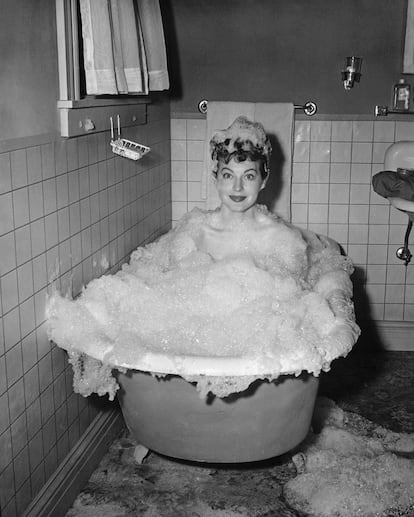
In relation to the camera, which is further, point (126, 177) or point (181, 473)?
point (126, 177)

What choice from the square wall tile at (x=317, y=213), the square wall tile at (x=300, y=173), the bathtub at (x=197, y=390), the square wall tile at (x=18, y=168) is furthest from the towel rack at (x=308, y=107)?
the square wall tile at (x=18, y=168)

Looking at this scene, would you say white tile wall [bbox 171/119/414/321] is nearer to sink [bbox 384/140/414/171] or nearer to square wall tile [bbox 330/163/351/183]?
square wall tile [bbox 330/163/351/183]

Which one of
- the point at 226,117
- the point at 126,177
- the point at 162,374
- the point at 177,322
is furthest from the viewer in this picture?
the point at 226,117

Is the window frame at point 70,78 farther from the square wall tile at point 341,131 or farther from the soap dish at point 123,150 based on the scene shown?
the square wall tile at point 341,131

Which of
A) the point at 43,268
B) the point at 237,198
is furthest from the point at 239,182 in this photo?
the point at 43,268

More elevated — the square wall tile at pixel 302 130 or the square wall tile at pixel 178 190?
the square wall tile at pixel 302 130

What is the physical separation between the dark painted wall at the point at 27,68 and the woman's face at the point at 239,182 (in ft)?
2.66

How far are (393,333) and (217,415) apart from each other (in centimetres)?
200

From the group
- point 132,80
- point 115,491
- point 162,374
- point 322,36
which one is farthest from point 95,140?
point 322,36

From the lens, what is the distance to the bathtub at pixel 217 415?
219 centimetres

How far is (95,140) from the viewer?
2568mm

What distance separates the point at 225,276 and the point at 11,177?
36.4 inches

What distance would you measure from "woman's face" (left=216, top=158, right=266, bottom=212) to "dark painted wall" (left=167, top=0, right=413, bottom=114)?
100cm

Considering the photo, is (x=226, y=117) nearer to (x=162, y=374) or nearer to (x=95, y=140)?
(x=95, y=140)
